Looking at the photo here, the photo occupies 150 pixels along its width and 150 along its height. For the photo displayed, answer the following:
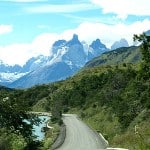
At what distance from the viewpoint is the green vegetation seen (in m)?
36.2

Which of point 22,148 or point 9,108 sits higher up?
point 9,108

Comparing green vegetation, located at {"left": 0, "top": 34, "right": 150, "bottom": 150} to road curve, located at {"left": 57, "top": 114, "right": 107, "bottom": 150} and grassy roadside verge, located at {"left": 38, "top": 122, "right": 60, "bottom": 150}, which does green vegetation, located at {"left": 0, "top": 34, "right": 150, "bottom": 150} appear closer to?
grassy roadside verge, located at {"left": 38, "top": 122, "right": 60, "bottom": 150}

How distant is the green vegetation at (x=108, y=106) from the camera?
119 ft

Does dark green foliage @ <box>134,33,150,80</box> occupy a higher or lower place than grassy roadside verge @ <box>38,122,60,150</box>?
higher

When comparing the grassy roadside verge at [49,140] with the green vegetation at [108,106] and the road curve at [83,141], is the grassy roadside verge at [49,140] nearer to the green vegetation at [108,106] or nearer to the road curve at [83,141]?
the green vegetation at [108,106]

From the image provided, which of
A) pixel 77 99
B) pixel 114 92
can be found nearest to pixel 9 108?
pixel 114 92

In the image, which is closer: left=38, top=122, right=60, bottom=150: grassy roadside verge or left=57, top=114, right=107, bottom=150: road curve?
left=38, top=122, right=60, bottom=150: grassy roadside verge

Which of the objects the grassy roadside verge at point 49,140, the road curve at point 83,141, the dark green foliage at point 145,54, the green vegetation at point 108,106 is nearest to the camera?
the green vegetation at point 108,106

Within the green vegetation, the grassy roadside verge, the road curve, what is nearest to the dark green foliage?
the green vegetation

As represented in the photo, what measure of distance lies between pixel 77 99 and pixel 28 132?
107 meters

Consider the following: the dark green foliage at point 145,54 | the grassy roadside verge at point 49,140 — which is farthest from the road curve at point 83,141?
the dark green foliage at point 145,54

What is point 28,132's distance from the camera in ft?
127

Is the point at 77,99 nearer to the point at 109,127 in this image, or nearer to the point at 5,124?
the point at 109,127

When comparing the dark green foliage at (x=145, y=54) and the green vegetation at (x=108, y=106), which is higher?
the dark green foliage at (x=145, y=54)
